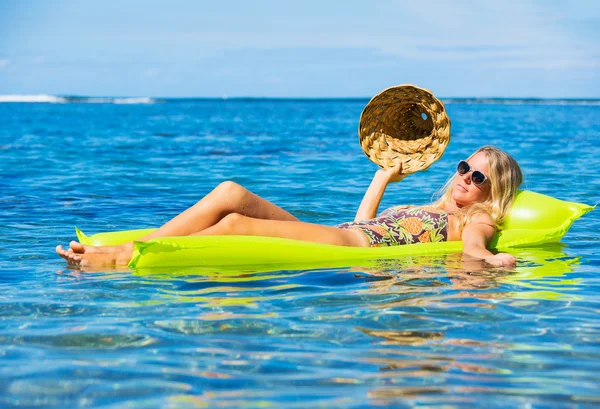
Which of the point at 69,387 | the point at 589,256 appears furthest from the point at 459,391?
the point at 589,256

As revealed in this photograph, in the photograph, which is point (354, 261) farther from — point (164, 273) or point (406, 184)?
point (406, 184)

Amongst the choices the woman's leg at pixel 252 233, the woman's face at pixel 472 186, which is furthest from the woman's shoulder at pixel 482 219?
the woman's leg at pixel 252 233

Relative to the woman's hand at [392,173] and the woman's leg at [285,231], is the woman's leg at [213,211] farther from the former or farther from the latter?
the woman's hand at [392,173]

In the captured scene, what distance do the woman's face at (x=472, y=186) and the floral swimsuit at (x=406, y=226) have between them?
0.59 feet

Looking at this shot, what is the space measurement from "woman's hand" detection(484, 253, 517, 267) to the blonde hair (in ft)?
2.18

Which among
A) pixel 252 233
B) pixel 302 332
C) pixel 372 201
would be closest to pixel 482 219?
pixel 372 201

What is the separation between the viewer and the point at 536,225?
238 inches

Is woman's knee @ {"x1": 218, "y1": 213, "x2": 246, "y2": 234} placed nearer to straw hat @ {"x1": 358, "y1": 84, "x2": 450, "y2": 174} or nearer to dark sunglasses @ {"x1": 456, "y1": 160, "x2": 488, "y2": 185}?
dark sunglasses @ {"x1": 456, "y1": 160, "x2": 488, "y2": 185}

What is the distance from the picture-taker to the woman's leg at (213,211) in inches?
187

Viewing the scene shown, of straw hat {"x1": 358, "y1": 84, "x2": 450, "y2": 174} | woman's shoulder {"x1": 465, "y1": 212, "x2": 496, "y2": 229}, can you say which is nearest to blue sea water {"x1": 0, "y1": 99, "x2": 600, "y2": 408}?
woman's shoulder {"x1": 465, "y1": 212, "x2": 496, "y2": 229}

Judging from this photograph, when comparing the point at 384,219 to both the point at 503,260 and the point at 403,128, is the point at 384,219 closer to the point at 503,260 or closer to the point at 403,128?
the point at 503,260

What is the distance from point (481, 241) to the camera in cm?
526

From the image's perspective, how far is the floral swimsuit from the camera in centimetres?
538

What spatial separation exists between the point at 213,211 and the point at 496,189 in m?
2.10
